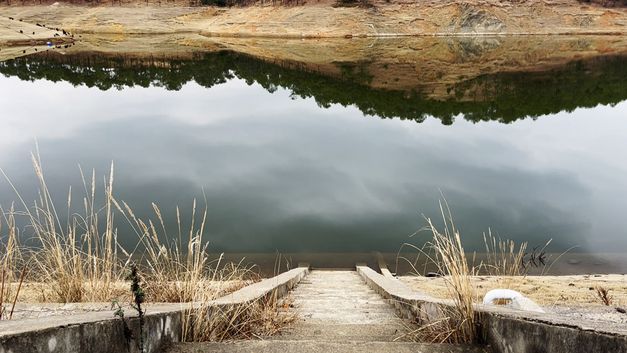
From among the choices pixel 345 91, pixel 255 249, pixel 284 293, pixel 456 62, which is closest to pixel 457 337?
pixel 284 293

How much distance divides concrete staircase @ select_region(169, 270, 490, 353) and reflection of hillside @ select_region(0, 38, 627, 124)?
1753 centimetres

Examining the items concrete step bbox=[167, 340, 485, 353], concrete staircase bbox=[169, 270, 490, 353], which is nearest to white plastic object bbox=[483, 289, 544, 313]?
concrete staircase bbox=[169, 270, 490, 353]

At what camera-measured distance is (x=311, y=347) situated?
2.28 meters

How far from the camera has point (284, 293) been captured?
5.25 m

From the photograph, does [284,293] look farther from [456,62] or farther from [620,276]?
[456,62]

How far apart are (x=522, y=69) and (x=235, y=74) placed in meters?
18.2

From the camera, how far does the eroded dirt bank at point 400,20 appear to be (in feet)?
168

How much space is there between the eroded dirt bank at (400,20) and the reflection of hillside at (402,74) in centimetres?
780

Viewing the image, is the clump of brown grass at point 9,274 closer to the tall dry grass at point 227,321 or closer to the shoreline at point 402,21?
the tall dry grass at point 227,321

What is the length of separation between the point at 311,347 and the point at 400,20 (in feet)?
176

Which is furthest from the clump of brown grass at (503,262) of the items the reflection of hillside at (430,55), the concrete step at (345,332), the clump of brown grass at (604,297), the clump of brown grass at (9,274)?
the reflection of hillside at (430,55)

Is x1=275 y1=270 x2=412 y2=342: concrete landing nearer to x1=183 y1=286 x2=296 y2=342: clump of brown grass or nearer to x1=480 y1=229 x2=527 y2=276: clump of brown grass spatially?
x1=183 y1=286 x2=296 y2=342: clump of brown grass

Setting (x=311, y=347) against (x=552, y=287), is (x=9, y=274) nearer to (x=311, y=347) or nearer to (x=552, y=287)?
(x=311, y=347)

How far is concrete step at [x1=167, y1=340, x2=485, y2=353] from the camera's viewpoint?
7.44ft
